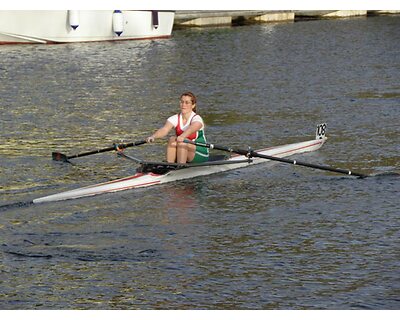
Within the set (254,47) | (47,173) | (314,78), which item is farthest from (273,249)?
(254,47)

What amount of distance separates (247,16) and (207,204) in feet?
137

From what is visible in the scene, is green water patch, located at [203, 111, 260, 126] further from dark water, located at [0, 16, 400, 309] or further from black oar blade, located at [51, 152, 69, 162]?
black oar blade, located at [51, 152, 69, 162]

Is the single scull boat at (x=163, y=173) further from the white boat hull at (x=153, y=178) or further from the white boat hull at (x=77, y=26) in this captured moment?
the white boat hull at (x=77, y=26)

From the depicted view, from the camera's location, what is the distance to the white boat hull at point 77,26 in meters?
47.2

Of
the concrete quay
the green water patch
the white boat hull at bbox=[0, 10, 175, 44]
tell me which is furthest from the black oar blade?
the concrete quay

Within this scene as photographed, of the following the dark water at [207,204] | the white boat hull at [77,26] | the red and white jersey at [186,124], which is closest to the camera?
the dark water at [207,204]

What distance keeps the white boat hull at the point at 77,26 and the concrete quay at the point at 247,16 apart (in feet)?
14.3

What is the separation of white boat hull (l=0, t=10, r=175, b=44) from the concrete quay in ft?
14.3

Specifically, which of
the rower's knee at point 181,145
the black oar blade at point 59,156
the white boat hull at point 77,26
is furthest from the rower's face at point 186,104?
the white boat hull at point 77,26

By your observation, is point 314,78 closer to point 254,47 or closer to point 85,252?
point 254,47

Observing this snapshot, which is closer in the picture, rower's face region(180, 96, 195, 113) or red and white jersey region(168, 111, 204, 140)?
rower's face region(180, 96, 195, 113)

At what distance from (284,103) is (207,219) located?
13.8 metres

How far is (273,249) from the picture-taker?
15352 millimetres

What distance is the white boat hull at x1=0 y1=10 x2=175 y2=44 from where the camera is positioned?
47.2 m
